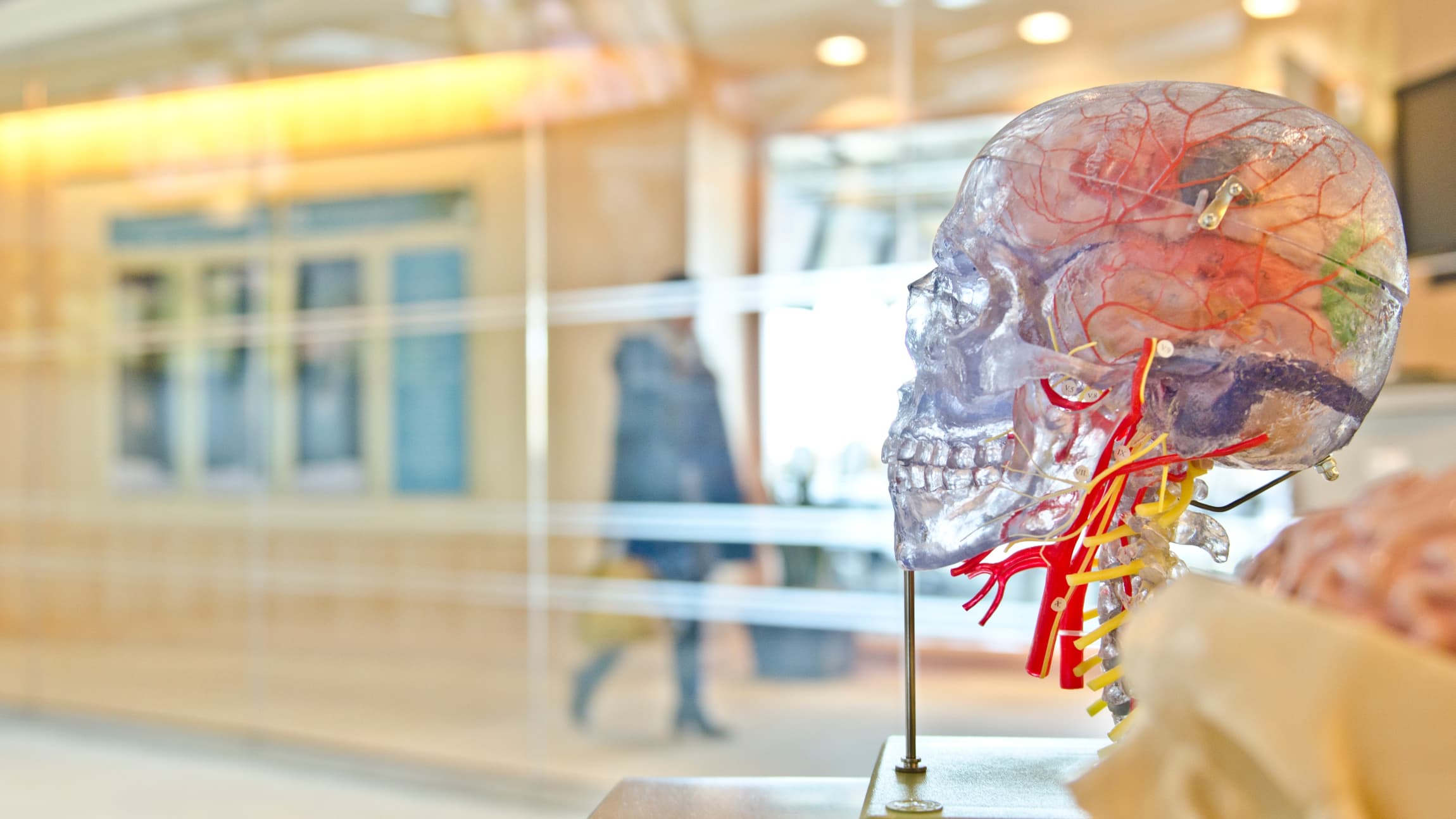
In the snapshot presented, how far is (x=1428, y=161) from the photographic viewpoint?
2.87 m

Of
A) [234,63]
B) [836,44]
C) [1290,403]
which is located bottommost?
[1290,403]

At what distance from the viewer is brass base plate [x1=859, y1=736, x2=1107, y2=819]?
75 centimetres

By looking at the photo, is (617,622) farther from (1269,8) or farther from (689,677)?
(1269,8)

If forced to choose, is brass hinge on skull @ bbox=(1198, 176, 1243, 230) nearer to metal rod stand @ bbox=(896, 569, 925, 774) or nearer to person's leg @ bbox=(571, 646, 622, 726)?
metal rod stand @ bbox=(896, 569, 925, 774)

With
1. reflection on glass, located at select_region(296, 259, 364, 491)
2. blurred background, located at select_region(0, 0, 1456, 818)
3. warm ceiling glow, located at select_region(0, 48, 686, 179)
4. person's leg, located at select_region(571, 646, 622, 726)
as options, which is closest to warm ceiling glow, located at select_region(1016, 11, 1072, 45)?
blurred background, located at select_region(0, 0, 1456, 818)

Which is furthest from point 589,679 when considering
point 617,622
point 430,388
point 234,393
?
point 234,393


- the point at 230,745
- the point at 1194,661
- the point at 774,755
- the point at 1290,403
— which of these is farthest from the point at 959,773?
the point at 230,745

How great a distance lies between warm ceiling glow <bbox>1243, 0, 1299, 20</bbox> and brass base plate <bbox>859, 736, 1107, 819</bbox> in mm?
2646

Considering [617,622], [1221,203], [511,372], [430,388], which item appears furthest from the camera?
[430,388]

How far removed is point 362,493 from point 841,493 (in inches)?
76.3

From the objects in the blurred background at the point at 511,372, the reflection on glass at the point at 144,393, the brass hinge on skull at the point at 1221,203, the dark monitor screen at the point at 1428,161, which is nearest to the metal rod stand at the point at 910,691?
the brass hinge on skull at the point at 1221,203

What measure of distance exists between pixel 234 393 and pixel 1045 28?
3363 mm

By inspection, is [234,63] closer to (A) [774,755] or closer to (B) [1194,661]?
(A) [774,755]

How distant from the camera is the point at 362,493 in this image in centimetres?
456
